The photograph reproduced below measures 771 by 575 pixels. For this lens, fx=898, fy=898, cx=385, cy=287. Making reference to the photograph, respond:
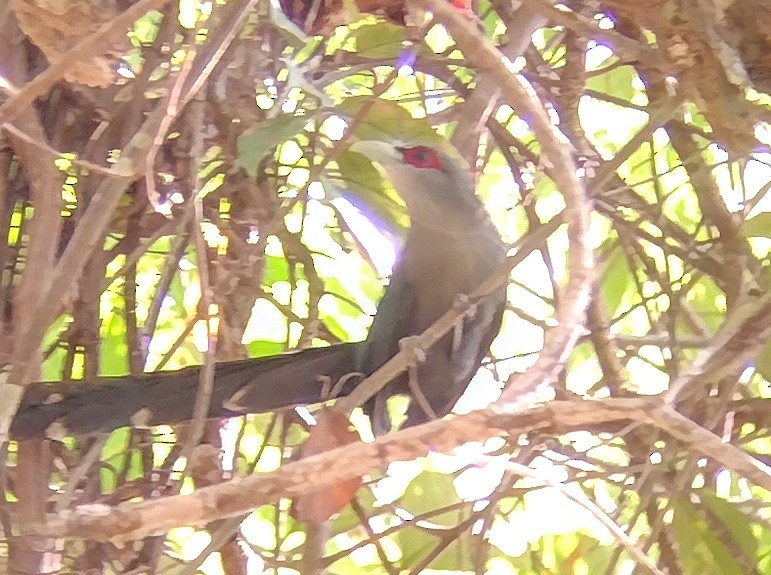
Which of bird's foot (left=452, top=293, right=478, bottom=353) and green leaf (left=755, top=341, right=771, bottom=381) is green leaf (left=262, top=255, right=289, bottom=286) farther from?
green leaf (left=755, top=341, right=771, bottom=381)

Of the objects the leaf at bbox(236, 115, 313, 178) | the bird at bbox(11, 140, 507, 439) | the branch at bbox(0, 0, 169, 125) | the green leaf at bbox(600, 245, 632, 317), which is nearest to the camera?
the branch at bbox(0, 0, 169, 125)

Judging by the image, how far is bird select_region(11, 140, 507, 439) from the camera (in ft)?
2.49

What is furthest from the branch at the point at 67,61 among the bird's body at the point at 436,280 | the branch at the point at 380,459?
the bird's body at the point at 436,280

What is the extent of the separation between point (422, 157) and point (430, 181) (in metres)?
0.02

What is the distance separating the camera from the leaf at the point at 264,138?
650 mm

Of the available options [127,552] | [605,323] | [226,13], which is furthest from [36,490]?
[605,323]

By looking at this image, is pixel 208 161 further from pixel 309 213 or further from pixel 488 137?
pixel 488 137

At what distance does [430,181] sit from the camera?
85 cm

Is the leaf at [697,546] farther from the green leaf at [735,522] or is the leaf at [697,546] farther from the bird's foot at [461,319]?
the bird's foot at [461,319]

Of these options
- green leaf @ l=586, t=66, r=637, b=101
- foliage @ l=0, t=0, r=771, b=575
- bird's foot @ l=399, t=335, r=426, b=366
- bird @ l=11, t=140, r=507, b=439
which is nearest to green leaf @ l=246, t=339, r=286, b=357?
foliage @ l=0, t=0, r=771, b=575

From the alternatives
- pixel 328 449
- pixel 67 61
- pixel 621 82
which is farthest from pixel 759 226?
pixel 67 61

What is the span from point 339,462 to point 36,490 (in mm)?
306

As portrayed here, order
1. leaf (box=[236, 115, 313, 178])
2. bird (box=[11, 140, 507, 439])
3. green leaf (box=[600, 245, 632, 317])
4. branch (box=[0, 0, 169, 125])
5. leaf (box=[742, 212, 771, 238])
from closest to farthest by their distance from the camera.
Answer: branch (box=[0, 0, 169, 125]), leaf (box=[236, 115, 313, 178]), bird (box=[11, 140, 507, 439]), leaf (box=[742, 212, 771, 238]), green leaf (box=[600, 245, 632, 317])

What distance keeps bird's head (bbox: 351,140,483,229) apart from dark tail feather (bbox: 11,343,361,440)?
0.15 m
